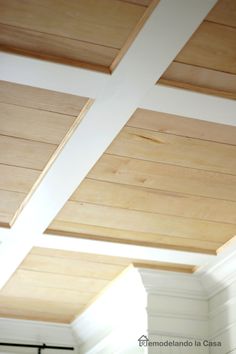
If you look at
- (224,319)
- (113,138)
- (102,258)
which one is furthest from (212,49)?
(224,319)

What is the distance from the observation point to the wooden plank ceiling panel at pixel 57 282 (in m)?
3.30

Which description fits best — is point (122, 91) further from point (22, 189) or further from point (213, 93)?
point (22, 189)

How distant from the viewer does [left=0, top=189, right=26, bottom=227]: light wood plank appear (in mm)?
2695

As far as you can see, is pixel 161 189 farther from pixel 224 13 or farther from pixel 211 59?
pixel 224 13

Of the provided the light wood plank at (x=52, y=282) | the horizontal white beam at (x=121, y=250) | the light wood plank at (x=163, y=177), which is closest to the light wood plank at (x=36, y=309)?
the light wood plank at (x=52, y=282)

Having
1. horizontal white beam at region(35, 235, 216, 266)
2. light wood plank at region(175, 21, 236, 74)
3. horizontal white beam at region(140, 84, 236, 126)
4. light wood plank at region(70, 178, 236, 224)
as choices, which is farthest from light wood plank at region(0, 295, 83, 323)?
light wood plank at region(175, 21, 236, 74)

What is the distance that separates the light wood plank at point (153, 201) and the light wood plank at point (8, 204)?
21cm

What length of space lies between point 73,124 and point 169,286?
4.71 feet

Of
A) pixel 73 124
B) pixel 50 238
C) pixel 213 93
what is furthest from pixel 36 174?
pixel 213 93

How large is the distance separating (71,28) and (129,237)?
1.45 meters

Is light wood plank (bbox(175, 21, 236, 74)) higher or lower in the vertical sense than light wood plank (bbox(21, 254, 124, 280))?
lower

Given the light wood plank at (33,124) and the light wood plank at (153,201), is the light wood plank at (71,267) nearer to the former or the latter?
the light wood plank at (153,201)

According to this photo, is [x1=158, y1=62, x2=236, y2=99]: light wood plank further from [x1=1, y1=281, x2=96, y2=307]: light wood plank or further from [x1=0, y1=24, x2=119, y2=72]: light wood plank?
[x1=1, y1=281, x2=96, y2=307]: light wood plank

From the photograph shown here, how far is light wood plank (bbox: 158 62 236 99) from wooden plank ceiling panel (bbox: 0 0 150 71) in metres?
0.19
